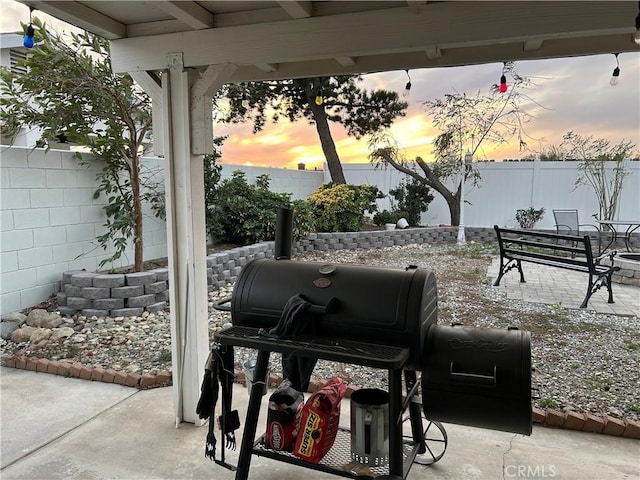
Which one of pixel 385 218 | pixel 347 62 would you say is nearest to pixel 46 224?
pixel 347 62

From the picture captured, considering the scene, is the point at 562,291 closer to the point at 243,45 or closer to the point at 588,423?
the point at 588,423

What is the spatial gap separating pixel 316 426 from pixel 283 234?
85cm

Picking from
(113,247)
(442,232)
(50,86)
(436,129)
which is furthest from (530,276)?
(50,86)

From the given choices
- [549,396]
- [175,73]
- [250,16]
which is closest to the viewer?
[250,16]

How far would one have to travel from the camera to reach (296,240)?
7.29 m

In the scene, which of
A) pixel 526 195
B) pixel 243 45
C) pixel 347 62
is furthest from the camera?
pixel 526 195

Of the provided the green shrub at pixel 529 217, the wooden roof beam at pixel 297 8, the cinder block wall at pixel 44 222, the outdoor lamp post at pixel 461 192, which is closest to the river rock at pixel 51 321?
the cinder block wall at pixel 44 222

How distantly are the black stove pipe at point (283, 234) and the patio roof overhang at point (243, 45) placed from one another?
0.50 meters

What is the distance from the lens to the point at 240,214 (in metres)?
6.48

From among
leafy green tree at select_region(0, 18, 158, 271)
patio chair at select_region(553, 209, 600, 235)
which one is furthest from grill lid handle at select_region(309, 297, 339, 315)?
patio chair at select_region(553, 209, 600, 235)

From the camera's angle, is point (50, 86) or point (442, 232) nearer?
Answer: point (50, 86)

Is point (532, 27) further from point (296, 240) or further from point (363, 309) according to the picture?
point (296, 240)

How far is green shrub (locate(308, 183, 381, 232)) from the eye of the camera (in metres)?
8.22

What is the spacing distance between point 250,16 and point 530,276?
16.9 ft
